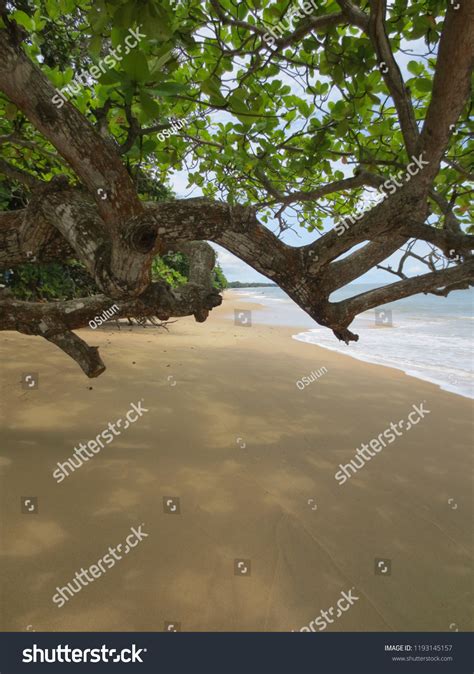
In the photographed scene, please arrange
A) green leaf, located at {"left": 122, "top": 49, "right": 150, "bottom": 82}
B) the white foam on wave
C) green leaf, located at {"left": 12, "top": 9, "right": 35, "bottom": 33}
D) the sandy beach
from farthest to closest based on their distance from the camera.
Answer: the white foam on wave
green leaf, located at {"left": 12, "top": 9, "right": 35, "bottom": 33}
the sandy beach
green leaf, located at {"left": 122, "top": 49, "right": 150, "bottom": 82}

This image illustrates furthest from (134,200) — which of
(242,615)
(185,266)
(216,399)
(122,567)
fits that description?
(185,266)

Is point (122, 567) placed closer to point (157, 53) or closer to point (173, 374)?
point (157, 53)

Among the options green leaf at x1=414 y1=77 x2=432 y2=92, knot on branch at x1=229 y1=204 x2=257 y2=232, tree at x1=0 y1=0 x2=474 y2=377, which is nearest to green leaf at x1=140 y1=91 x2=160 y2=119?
tree at x1=0 y1=0 x2=474 y2=377

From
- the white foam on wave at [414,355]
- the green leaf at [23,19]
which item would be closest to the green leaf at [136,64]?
the green leaf at [23,19]

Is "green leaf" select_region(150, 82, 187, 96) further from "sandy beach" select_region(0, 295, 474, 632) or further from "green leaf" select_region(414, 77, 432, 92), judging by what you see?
"sandy beach" select_region(0, 295, 474, 632)

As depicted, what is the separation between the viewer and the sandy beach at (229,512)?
2.25 meters

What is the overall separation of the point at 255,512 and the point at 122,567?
112cm

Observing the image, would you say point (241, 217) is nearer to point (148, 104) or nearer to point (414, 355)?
point (148, 104)

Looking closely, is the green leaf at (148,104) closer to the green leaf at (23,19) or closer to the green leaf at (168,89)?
the green leaf at (168,89)

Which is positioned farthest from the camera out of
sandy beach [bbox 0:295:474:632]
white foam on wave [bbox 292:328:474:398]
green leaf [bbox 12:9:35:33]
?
white foam on wave [bbox 292:328:474:398]

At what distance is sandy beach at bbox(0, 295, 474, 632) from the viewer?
2246mm

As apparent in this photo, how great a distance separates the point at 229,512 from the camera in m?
3.04

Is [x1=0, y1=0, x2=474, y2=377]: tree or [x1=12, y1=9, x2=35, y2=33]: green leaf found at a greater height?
[x1=12, y1=9, x2=35, y2=33]: green leaf

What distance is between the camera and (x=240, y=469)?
12.2 feet
